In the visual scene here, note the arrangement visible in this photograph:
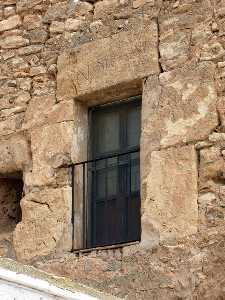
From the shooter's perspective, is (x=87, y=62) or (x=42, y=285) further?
(x=87, y=62)

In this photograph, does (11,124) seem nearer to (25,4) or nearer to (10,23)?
(10,23)

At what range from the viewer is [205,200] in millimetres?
8688

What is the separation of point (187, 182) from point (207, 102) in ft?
2.00

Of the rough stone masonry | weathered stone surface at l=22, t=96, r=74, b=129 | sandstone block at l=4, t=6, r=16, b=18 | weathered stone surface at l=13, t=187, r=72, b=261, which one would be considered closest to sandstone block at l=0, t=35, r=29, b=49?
the rough stone masonry

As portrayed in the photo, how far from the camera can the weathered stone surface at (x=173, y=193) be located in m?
8.75

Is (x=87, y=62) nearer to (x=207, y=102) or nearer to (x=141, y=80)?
(x=141, y=80)

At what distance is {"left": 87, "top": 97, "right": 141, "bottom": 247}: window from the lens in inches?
367

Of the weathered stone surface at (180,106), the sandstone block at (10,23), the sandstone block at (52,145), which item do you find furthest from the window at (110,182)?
the sandstone block at (10,23)

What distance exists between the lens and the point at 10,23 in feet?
33.7

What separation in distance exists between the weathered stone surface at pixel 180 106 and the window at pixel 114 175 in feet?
0.98

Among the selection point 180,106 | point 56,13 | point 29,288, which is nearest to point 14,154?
point 56,13

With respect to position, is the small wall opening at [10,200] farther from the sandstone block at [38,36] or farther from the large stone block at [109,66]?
the sandstone block at [38,36]

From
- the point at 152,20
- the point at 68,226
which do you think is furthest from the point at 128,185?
the point at 152,20

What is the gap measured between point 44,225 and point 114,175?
2.23 feet
